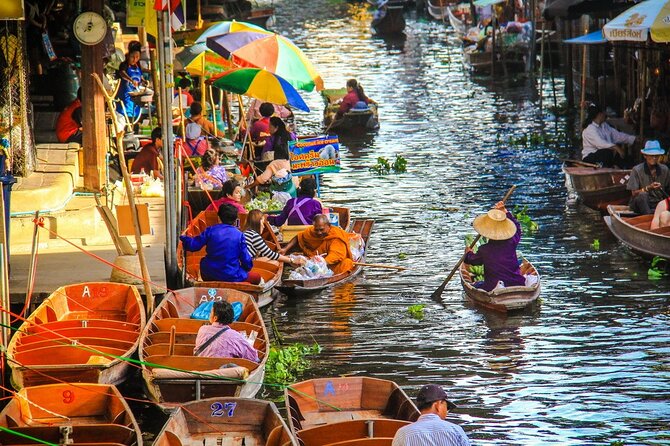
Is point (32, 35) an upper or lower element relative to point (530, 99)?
upper

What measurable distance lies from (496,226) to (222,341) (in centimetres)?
424

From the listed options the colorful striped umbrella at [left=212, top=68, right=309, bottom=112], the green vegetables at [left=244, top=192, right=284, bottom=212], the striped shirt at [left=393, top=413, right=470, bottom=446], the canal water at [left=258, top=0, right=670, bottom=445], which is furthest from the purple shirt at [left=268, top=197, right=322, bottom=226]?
the striped shirt at [left=393, top=413, right=470, bottom=446]

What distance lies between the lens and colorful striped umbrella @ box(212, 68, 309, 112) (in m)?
18.1

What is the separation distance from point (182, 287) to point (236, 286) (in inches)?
37.2

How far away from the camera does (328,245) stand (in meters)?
15.7

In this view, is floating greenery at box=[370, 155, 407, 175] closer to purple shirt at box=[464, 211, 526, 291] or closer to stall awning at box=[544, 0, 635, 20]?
stall awning at box=[544, 0, 635, 20]

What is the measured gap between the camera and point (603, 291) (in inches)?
595

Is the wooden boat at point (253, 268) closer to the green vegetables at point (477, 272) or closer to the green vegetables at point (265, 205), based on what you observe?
the green vegetables at point (265, 205)

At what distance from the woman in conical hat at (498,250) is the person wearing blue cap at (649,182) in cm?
320

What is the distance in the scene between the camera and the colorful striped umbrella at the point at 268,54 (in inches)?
731

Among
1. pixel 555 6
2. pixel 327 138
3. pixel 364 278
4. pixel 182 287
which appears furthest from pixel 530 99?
pixel 182 287

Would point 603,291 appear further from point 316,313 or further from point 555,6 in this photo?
point 555,6

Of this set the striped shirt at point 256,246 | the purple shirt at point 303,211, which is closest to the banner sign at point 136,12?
the purple shirt at point 303,211

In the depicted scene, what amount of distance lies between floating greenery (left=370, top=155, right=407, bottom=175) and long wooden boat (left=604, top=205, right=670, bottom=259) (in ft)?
22.8
